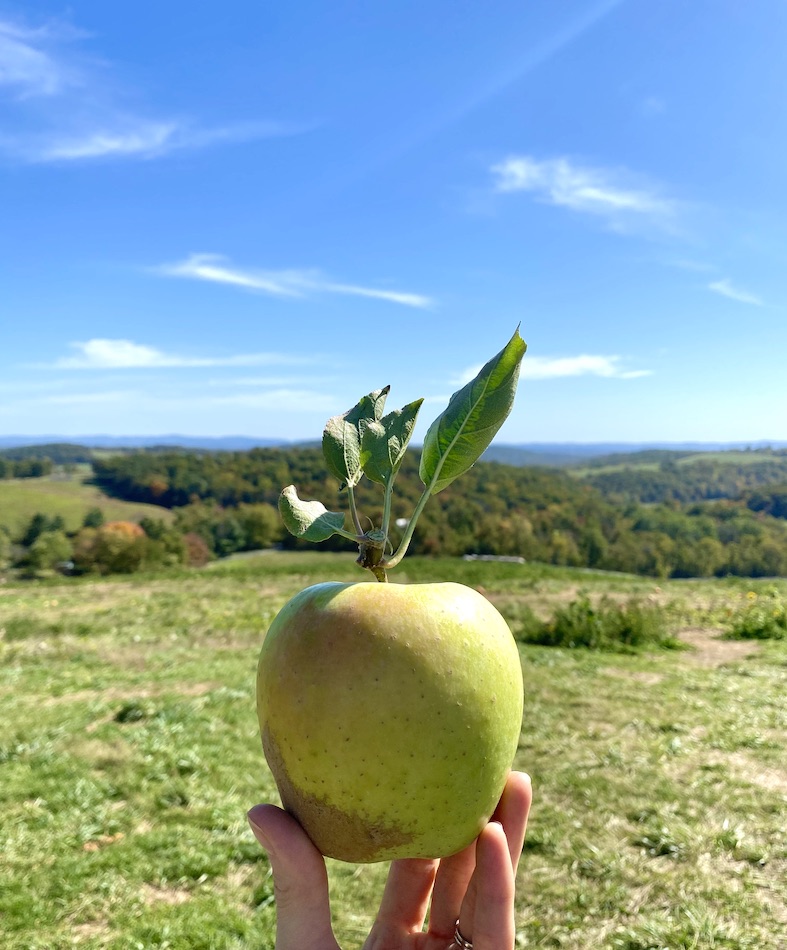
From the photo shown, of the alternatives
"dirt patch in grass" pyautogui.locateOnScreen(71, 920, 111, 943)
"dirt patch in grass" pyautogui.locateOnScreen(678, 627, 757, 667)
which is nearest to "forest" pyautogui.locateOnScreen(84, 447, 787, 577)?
"dirt patch in grass" pyautogui.locateOnScreen(678, 627, 757, 667)

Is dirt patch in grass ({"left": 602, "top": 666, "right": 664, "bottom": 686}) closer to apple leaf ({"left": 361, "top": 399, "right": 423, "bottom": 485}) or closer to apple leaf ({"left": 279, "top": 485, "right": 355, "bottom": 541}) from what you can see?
apple leaf ({"left": 361, "top": 399, "right": 423, "bottom": 485})

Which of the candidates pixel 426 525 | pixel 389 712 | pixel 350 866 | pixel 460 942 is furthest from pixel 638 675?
pixel 426 525

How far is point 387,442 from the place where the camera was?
66.8 inches

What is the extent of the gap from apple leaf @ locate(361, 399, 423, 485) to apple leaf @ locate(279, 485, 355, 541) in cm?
18

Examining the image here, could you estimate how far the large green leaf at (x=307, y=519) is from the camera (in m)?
1.52

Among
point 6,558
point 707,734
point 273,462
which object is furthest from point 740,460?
point 707,734

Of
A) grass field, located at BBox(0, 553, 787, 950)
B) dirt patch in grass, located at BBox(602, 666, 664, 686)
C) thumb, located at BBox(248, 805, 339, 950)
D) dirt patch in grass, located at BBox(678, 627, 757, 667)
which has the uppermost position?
thumb, located at BBox(248, 805, 339, 950)

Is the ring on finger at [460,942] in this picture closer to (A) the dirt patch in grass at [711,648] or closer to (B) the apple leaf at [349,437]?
(B) the apple leaf at [349,437]

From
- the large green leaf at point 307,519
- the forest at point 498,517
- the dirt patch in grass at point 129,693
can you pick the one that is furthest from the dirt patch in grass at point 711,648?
the forest at point 498,517

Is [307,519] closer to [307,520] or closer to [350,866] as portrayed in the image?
[307,520]

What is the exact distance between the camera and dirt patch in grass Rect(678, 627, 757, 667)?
10297 mm

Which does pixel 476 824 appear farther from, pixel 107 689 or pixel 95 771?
pixel 107 689

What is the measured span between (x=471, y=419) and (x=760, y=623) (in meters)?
12.9

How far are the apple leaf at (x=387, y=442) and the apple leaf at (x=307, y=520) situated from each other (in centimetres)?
18
